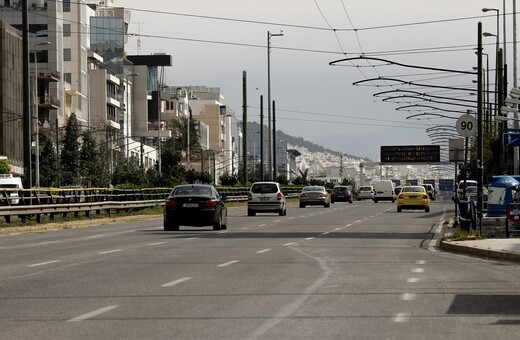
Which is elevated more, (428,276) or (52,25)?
(52,25)

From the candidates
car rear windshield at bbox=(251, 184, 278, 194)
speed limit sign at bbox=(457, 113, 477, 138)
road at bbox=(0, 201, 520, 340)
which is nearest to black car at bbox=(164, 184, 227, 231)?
speed limit sign at bbox=(457, 113, 477, 138)

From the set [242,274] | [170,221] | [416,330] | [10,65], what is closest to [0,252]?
[242,274]

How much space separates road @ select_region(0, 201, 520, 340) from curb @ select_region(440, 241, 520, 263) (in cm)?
54

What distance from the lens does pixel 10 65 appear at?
113188 millimetres

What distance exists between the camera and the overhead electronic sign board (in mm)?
162375

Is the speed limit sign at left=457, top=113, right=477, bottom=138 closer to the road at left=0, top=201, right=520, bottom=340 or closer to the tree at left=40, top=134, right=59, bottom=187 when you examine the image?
the road at left=0, top=201, right=520, bottom=340

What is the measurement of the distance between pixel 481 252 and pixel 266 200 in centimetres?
3480

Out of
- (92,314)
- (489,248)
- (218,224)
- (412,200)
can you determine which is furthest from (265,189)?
(92,314)

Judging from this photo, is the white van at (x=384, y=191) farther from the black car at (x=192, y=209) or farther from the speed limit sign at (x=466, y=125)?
the speed limit sign at (x=466, y=125)

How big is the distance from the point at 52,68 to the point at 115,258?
10662 centimetres

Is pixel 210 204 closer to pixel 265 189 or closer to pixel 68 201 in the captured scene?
pixel 68 201

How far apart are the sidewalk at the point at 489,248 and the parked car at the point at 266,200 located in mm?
30622

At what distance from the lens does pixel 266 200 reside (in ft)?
202

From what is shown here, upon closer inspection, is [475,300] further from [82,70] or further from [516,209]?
[82,70]
